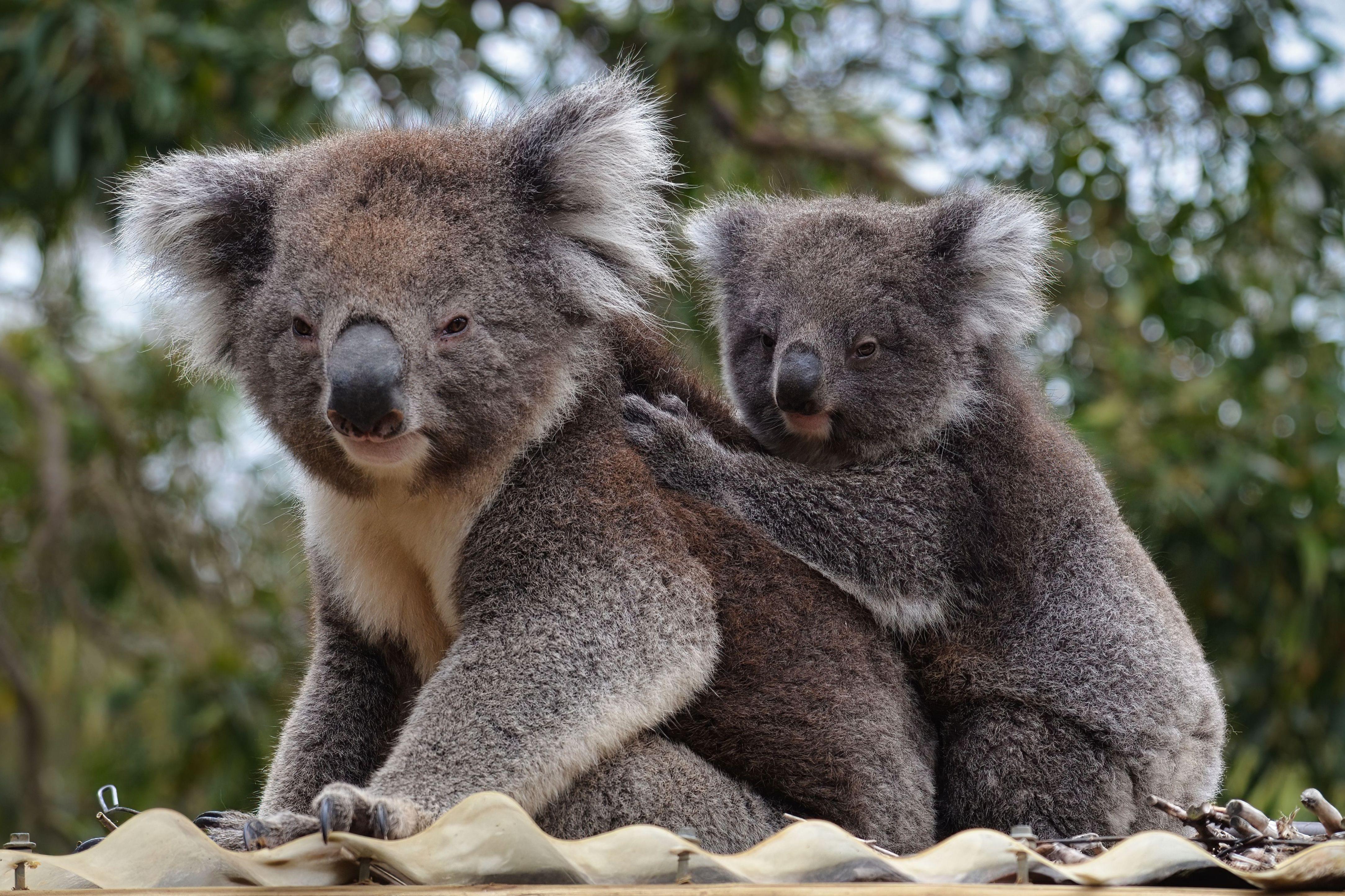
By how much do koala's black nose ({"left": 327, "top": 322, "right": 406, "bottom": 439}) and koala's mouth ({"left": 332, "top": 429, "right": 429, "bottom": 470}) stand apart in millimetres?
30

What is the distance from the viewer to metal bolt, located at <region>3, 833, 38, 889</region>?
2320 millimetres

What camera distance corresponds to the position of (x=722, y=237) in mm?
3867

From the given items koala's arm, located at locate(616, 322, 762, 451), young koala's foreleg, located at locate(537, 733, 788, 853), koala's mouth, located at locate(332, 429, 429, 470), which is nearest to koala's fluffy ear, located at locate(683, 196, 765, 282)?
koala's arm, located at locate(616, 322, 762, 451)

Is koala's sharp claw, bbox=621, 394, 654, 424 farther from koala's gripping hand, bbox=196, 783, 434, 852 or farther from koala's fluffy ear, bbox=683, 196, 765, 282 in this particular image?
koala's gripping hand, bbox=196, 783, 434, 852

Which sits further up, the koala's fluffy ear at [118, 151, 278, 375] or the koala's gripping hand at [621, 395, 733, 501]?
the koala's fluffy ear at [118, 151, 278, 375]

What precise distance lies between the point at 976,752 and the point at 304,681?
1.52 meters

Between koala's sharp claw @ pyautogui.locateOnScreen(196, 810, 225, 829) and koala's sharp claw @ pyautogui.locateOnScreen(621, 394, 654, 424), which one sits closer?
koala's sharp claw @ pyautogui.locateOnScreen(196, 810, 225, 829)

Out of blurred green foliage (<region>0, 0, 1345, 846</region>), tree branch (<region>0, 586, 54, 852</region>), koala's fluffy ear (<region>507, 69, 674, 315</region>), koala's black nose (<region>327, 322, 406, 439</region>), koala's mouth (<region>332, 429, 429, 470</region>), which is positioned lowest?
tree branch (<region>0, 586, 54, 852</region>)

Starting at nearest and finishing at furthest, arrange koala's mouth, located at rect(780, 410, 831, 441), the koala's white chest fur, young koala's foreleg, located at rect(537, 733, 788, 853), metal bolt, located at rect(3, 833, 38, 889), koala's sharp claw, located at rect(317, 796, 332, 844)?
koala's sharp claw, located at rect(317, 796, 332, 844)
metal bolt, located at rect(3, 833, 38, 889)
young koala's foreleg, located at rect(537, 733, 788, 853)
the koala's white chest fur
koala's mouth, located at rect(780, 410, 831, 441)

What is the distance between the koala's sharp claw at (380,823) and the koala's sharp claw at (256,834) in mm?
207

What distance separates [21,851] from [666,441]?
147cm

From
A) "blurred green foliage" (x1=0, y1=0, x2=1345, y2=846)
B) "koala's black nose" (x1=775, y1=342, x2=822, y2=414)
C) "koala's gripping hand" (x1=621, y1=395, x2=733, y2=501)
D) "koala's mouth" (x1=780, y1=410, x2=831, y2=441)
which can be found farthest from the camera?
"blurred green foliage" (x1=0, y1=0, x2=1345, y2=846)

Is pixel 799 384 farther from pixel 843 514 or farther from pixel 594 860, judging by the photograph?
pixel 594 860

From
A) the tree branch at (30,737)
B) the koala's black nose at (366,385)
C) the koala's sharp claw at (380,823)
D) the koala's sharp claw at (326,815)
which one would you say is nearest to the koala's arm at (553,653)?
the koala's sharp claw at (380,823)
